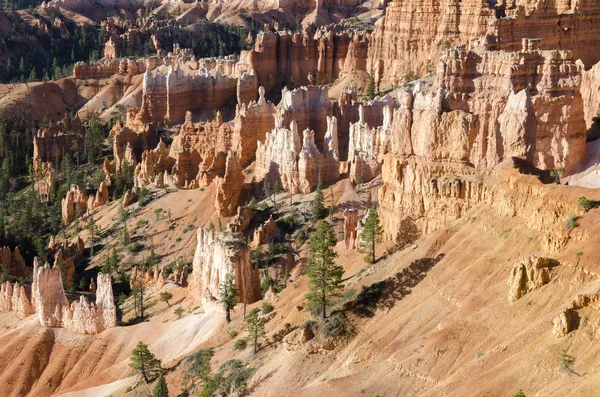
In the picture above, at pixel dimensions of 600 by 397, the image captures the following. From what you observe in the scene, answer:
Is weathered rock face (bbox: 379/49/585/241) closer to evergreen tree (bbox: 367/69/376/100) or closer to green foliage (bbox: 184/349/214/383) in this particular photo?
green foliage (bbox: 184/349/214/383)

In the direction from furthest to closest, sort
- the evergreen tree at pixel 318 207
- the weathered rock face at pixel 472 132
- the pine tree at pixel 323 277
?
the evergreen tree at pixel 318 207 < the weathered rock face at pixel 472 132 < the pine tree at pixel 323 277

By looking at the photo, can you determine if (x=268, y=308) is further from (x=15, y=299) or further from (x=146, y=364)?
(x=15, y=299)

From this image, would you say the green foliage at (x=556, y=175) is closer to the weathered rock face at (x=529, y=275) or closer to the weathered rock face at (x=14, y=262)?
the weathered rock face at (x=529, y=275)

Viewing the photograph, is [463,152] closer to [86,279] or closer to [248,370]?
[248,370]

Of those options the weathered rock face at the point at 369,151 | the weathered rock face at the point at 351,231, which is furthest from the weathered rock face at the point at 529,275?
the weathered rock face at the point at 369,151

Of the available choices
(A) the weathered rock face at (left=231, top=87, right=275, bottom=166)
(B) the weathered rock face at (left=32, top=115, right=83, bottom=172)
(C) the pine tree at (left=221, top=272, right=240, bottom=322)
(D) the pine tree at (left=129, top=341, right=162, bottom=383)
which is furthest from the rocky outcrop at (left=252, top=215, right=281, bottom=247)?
(B) the weathered rock face at (left=32, top=115, right=83, bottom=172)

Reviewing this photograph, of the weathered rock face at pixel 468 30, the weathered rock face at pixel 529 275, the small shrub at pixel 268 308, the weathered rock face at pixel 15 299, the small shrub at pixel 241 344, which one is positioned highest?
the weathered rock face at pixel 468 30

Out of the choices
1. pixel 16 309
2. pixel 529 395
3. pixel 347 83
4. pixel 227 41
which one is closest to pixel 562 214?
pixel 529 395
